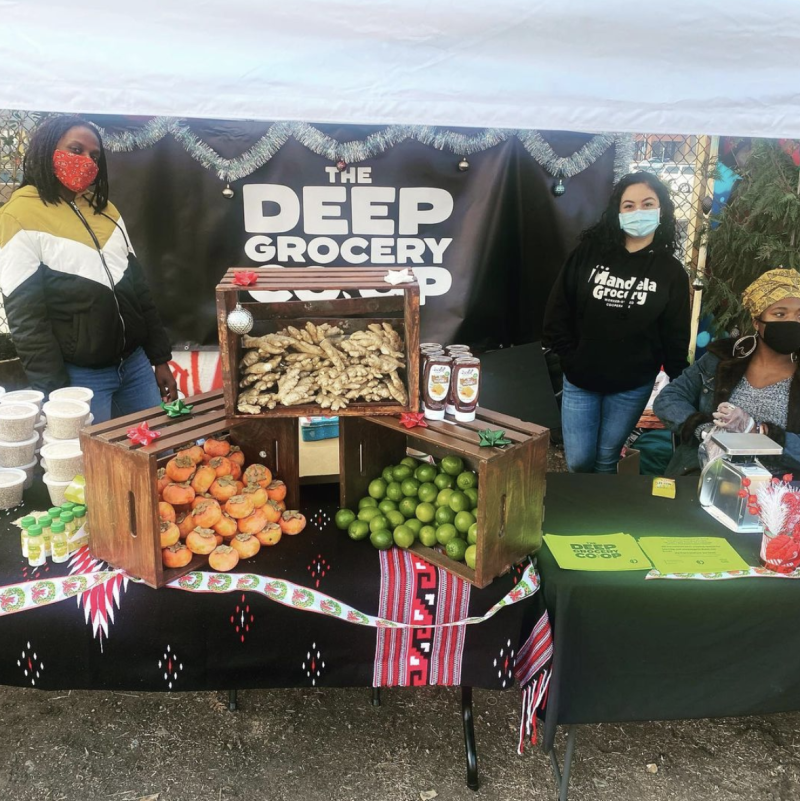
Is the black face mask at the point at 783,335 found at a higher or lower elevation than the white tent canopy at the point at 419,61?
lower

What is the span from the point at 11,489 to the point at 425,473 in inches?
50.2

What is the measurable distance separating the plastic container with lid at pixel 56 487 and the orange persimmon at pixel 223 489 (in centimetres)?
46

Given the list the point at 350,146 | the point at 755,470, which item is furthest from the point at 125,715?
the point at 350,146

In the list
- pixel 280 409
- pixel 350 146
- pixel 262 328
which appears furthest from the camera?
pixel 350 146

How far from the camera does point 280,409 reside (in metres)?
2.01

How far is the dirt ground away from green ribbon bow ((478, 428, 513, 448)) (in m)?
1.14

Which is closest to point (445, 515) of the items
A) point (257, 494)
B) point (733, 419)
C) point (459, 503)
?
point (459, 503)

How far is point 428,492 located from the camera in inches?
82.8

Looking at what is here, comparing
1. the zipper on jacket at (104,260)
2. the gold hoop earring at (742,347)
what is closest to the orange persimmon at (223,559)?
the zipper on jacket at (104,260)

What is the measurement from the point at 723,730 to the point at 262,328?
2072 millimetres

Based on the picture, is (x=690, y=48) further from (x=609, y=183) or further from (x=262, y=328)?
(x=609, y=183)

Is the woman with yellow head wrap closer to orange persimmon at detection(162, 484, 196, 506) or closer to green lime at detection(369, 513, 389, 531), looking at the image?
green lime at detection(369, 513, 389, 531)

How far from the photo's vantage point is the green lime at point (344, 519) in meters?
2.15

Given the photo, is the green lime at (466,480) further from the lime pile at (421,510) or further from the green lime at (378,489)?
the green lime at (378,489)
